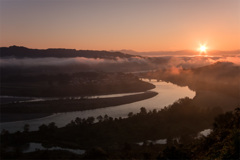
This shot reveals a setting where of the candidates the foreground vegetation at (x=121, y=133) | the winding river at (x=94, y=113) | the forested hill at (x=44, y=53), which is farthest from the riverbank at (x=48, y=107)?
the forested hill at (x=44, y=53)

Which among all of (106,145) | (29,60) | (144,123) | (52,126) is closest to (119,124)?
(144,123)

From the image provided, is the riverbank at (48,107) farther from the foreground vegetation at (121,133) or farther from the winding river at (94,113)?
the foreground vegetation at (121,133)

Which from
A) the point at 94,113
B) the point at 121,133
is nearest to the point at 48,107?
the point at 94,113

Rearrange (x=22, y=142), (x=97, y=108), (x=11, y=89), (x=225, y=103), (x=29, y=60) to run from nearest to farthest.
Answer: (x=22, y=142), (x=225, y=103), (x=97, y=108), (x=11, y=89), (x=29, y=60)

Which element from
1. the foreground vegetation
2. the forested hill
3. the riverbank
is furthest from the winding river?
the forested hill

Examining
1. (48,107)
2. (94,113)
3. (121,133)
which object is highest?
(121,133)

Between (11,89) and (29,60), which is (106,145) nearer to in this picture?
(11,89)

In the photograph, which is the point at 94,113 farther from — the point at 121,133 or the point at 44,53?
the point at 44,53

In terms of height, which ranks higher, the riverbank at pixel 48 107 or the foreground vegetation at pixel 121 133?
the foreground vegetation at pixel 121 133

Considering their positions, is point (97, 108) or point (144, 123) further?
point (97, 108)
